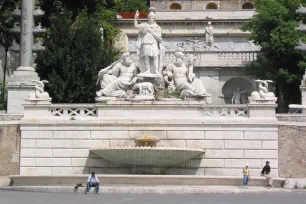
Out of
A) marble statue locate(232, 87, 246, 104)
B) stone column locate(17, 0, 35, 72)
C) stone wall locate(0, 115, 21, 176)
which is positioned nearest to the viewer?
stone wall locate(0, 115, 21, 176)

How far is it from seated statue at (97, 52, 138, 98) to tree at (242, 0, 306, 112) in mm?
14962

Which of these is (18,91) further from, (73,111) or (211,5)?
(211,5)

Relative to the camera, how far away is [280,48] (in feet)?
138

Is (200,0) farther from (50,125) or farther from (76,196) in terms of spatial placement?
(76,196)

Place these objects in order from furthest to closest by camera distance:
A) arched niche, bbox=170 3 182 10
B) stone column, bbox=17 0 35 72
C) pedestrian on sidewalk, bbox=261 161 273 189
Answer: arched niche, bbox=170 3 182 10 < stone column, bbox=17 0 35 72 < pedestrian on sidewalk, bbox=261 161 273 189

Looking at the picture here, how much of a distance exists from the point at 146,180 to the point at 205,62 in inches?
814

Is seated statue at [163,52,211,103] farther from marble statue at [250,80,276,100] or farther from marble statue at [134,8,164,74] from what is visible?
marble statue at [250,80,276,100]

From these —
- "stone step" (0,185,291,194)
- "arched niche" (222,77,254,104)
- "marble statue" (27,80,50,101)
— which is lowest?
"stone step" (0,185,291,194)

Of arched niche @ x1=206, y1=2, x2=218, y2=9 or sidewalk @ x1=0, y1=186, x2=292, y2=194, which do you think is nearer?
sidewalk @ x1=0, y1=186, x2=292, y2=194

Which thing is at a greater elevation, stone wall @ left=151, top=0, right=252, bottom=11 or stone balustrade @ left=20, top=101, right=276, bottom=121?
stone wall @ left=151, top=0, right=252, bottom=11

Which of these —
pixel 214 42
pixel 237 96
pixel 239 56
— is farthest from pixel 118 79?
pixel 214 42

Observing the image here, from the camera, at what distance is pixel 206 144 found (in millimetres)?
28109

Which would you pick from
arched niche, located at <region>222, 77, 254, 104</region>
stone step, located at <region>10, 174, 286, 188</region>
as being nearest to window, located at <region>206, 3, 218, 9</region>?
arched niche, located at <region>222, 77, 254, 104</region>

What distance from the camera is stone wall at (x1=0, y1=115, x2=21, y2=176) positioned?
2844 centimetres
